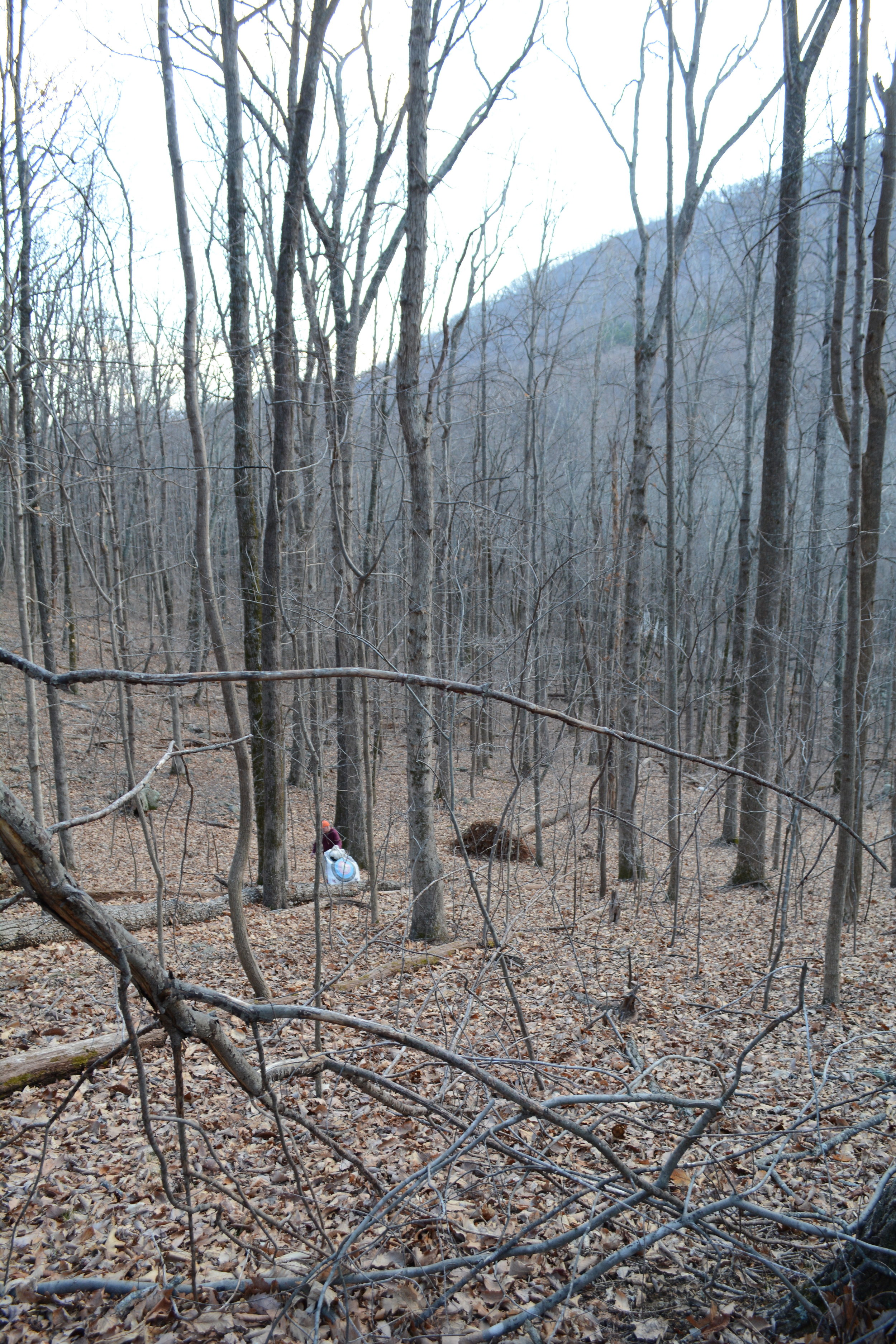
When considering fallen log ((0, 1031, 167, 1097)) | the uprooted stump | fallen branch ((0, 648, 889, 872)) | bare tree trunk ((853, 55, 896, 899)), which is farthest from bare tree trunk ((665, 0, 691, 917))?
fallen branch ((0, 648, 889, 872))

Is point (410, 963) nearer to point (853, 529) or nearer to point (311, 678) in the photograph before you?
point (853, 529)

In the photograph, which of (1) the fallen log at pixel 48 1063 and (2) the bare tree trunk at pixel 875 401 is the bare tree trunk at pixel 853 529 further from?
(1) the fallen log at pixel 48 1063

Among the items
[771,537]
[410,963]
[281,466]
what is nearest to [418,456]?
[281,466]

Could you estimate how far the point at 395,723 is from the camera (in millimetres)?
23125

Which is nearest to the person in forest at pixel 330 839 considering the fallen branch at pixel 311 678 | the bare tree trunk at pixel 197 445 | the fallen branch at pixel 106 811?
the bare tree trunk at pixel 197 445

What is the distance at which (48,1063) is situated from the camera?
4281 mm

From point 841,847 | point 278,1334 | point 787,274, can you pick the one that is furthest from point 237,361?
point 278,1334

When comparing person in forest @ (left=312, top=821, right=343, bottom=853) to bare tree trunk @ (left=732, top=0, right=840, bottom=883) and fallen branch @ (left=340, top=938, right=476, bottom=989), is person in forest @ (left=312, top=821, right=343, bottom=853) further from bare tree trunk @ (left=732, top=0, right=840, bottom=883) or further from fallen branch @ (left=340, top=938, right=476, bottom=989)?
bare tree trunk @ (left=732, top=0, right=840, bottom=883)

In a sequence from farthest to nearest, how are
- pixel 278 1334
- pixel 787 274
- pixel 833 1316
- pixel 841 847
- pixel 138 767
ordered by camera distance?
pixel 138 767, pixel 787 274, pixel 841 847, pixel 278 1334, pixel 833 1316

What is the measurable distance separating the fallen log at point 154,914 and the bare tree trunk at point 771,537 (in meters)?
5.09

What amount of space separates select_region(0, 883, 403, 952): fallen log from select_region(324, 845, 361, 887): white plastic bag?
4.8 inches

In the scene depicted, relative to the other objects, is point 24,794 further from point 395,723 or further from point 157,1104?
point 395,723

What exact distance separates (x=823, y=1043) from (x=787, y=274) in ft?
28.5

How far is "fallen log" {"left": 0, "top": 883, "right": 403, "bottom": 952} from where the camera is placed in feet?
22.9
